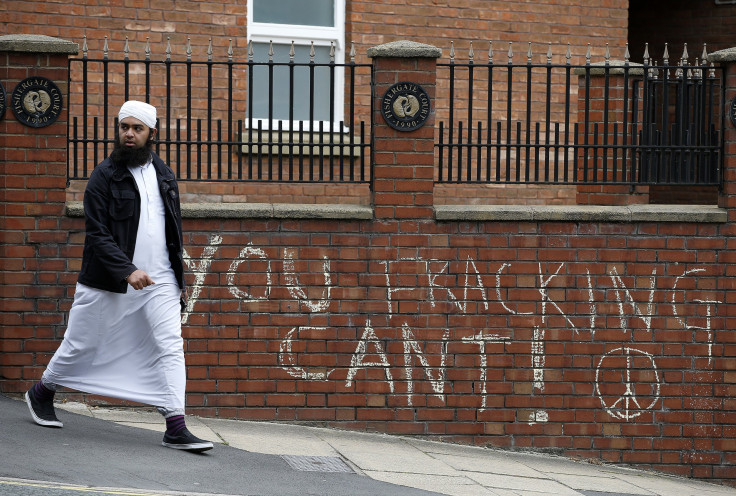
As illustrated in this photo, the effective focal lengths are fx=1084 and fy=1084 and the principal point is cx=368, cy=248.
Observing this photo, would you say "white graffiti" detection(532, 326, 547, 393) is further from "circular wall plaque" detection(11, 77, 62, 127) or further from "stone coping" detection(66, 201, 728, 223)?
"circular wall plaque" detection(11, 77, 62, 127)

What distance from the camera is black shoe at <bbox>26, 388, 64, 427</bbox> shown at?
6133 mm

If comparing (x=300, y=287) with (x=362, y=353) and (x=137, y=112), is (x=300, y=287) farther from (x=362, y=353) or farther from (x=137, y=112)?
(x=137, y=112)

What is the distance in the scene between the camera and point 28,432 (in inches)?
236

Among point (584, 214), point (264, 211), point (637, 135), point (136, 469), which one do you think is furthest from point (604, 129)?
point (136, 469)

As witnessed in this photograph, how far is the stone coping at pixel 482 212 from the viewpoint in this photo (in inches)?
280

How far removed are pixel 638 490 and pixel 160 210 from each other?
11.1 feet

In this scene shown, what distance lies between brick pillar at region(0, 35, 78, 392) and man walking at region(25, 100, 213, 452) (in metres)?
1.11

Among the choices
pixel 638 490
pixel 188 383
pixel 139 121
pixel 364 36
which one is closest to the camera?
pixel 139 121

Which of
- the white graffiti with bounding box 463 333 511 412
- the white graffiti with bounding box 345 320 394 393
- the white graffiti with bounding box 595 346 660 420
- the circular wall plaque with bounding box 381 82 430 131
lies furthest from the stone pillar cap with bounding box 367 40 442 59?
the white graffiti with bounding box 595 346 660 420

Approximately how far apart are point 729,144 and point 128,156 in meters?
4.16

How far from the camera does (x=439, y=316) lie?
287 inches

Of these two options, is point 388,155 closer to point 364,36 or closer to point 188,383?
point 188,383

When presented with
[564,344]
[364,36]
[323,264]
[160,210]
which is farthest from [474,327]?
[364,36]

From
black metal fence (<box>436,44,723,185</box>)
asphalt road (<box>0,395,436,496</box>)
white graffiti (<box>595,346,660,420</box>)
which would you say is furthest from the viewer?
black metal fence (<box>436,44,723,185</box>)
